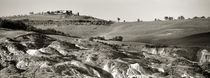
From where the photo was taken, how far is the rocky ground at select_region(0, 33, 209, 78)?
3086cm

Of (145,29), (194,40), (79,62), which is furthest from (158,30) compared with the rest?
(79,62)

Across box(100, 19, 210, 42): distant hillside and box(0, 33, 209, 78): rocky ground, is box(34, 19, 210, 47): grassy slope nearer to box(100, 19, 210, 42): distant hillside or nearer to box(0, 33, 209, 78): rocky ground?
box(100, 19, 210, 42): distant hillside

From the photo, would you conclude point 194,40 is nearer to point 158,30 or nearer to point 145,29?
point 158,30

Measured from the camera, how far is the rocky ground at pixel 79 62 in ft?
101

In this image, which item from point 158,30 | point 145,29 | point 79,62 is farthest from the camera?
point 145,29

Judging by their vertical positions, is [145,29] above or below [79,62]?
below

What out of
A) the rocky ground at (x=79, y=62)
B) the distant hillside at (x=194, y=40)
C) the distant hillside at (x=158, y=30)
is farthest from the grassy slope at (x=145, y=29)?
the rocky ground at (x=79, y=62)

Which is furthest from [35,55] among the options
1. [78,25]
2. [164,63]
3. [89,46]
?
[78,25]

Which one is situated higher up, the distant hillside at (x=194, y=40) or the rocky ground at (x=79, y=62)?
the rocky ground at (x=79, y=62)

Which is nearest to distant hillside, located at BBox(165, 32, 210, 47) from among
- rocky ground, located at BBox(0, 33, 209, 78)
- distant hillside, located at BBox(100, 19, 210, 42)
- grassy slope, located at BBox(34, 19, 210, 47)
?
distant hillside, located at BBox(100, 19, 210, 42)

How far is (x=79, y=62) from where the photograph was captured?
107 feet

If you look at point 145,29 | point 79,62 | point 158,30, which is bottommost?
point 145,29

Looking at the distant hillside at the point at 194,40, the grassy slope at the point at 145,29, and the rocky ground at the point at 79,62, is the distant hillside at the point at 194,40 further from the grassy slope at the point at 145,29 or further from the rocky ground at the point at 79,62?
the rocky ground at the point at 79,62

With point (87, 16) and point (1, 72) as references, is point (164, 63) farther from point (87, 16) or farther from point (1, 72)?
point (87, 16)
